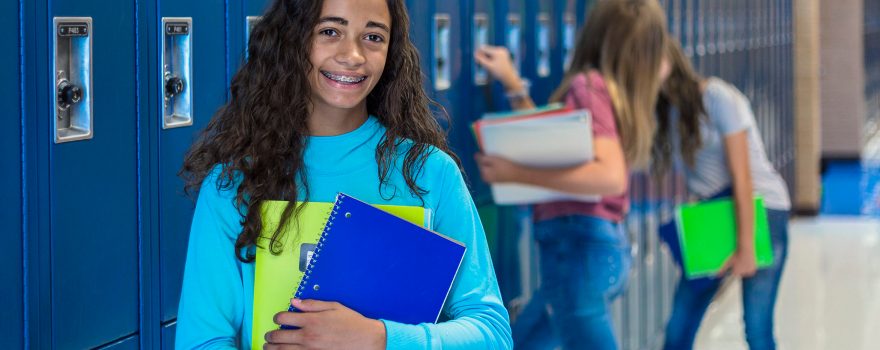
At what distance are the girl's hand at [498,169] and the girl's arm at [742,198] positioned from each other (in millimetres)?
892

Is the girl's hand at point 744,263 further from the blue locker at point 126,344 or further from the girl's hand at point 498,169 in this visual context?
the blue locker at point 126,344

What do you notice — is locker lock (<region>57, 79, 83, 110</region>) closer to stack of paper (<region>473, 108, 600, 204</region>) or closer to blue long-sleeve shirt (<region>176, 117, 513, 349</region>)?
blue long-sleeve shirt (<region>176, 117, 513, 349</region>)

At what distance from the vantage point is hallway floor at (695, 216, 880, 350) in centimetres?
632

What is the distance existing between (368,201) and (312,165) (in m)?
0.08

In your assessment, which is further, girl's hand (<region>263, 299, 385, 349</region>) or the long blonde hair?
the long blonde hair

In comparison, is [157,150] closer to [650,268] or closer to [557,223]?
[557,223]

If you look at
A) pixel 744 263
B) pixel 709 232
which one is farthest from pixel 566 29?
pixel 744 263

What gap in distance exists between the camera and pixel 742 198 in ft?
13.4

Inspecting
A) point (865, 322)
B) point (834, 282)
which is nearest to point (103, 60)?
point (865, 322)

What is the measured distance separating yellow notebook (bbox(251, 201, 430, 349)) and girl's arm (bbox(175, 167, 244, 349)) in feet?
0.12

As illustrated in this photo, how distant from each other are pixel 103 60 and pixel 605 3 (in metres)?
2.26

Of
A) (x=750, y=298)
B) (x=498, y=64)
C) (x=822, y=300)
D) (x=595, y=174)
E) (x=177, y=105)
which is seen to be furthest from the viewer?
(x=822, y=300)

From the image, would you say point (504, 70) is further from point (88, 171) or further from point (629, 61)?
point (88, 171)

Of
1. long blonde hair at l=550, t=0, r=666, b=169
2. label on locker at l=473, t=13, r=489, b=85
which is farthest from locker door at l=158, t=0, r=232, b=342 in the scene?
long blonde hair at l=550, t=0, r=666, b=169
